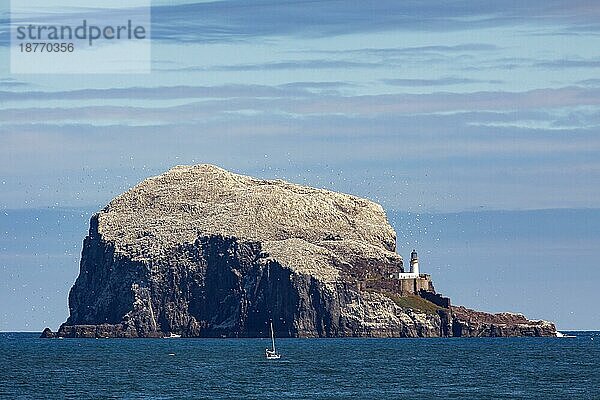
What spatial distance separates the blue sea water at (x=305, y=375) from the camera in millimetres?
110688

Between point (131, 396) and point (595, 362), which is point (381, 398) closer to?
point (131, 396)

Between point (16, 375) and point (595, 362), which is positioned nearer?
point (16, 375)

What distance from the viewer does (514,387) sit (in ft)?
386

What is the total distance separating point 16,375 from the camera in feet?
453

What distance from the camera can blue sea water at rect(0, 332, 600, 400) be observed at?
11069 cm

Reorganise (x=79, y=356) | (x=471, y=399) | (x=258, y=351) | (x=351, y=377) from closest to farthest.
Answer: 1. (x=471, y=399)
2. (x=351, y=377)
3. (x=79, y=356)
4. (x=258, y=351)

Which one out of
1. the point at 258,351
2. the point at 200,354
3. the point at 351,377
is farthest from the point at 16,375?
the point at 258,351

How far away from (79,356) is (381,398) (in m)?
80.9

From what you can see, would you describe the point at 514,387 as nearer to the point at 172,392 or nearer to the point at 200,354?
the point at 172,392

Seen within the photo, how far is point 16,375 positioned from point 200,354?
44781mm

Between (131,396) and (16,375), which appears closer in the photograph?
(131,396)

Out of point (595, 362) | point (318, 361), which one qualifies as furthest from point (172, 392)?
point (595, 362)

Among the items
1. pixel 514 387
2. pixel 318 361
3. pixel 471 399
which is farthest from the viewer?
pixel 318 361

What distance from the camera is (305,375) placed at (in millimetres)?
131750
